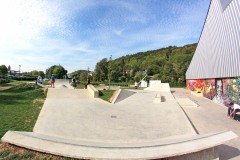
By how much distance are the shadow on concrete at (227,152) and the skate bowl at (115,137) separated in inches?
29.7

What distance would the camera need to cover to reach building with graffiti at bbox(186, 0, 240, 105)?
1386 centimetres

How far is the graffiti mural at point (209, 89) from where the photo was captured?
19.6m

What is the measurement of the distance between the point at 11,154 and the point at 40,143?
2.22 ft

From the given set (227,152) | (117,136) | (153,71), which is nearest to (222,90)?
(227,152)

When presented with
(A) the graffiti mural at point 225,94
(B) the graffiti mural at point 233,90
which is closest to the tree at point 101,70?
(A) the graffiti mural at point 225,94

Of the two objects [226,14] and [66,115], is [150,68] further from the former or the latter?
[66,115]

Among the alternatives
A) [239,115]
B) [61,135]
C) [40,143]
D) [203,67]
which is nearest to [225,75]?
[239,115]

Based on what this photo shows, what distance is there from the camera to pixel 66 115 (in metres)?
10.1

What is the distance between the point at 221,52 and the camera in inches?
645

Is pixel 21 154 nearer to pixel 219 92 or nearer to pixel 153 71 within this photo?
pixel 219 92

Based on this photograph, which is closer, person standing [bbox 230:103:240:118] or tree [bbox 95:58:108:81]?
person standing [bbox 230:103:240:118]

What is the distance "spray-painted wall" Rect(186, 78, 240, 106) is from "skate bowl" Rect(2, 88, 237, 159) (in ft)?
18.6

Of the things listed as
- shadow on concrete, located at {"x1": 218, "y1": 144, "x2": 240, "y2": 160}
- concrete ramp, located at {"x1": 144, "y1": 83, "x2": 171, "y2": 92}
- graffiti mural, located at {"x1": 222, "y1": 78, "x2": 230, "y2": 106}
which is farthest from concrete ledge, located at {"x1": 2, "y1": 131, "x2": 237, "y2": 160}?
concrete ramp, located at {"x1": 144, "y1": 83, "x2": 171, "y2": 92}

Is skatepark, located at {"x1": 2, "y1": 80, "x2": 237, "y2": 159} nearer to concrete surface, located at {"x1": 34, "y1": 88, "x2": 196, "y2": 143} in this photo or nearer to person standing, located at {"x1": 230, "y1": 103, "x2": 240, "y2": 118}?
concrete surface, located at {"x1": 34, "y1": 88, "x2": 196, "y2": 143}
